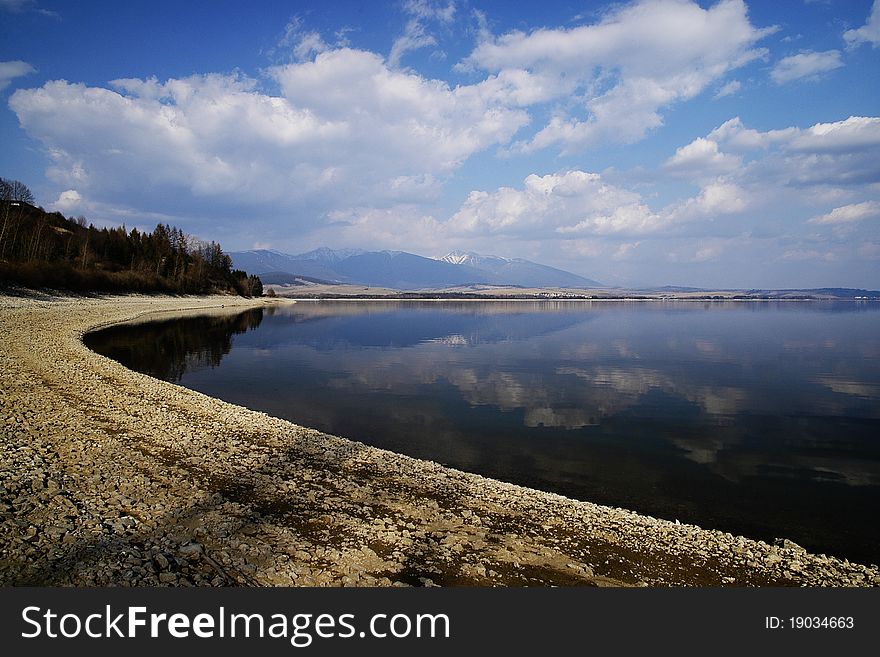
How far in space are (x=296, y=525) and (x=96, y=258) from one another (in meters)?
108

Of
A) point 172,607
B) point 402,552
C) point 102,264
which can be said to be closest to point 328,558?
point 402,552

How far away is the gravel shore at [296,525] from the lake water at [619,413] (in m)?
2.03

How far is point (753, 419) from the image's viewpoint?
1889 cm

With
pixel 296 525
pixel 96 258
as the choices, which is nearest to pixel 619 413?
pixel 296 525

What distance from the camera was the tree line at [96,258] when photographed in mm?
65356

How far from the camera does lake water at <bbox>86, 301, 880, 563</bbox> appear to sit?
11.4m

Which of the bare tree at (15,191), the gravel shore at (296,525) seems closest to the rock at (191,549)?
the gravel shore at (296,525)

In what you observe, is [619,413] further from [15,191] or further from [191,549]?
[15,191]

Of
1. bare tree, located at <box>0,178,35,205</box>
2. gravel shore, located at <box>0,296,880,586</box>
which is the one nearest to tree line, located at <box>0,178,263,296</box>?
bare tree, located at <box>0,178,35,205</box>

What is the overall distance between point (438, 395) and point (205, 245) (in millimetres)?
155690

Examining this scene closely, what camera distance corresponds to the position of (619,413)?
19438 mm

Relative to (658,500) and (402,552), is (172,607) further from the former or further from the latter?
(658,500)

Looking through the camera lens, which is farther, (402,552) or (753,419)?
(753,419)

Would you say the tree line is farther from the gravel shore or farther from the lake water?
the gravel shore
